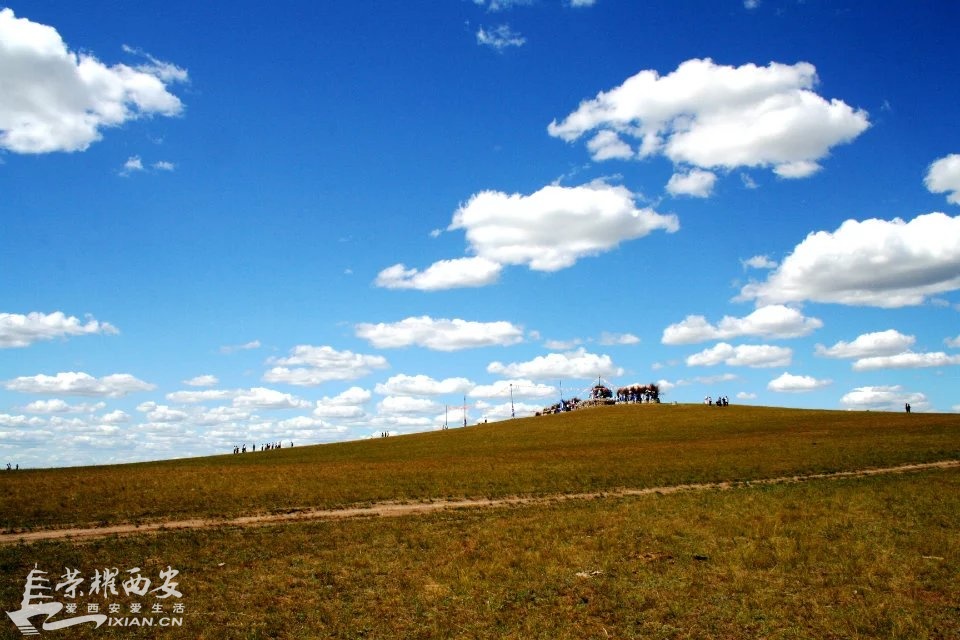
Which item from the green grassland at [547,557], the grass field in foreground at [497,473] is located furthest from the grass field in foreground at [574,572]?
the grass field in foreground at [497,473]

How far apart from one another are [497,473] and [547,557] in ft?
78.2

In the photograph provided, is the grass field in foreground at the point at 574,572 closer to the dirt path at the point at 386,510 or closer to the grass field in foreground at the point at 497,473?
the dirt path at the point at 386,510

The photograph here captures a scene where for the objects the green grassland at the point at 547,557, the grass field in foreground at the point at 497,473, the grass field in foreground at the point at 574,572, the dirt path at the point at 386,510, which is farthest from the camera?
the grass field in foreground at the point at 497,473

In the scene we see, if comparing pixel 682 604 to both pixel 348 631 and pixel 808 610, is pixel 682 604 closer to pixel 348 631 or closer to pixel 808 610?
pixel 808 610

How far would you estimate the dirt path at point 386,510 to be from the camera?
24547 millimetres

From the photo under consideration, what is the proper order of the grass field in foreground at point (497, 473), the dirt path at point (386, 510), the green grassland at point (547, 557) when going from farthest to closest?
the grass field in foreground at point (497, 473), the dirt path at point (386, 510), the green grassland at point (547, 557)

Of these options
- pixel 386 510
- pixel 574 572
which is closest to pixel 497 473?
pixel 386 510

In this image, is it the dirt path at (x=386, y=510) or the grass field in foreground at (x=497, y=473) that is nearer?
the dirt path at (x=386, y=510)

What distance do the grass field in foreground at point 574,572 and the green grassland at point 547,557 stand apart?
0.07 meters

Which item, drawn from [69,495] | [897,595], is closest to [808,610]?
[897,595]

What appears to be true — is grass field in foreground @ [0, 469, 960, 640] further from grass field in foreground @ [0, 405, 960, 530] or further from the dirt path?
grass field in foreground @ [0, 405, 960, 530]

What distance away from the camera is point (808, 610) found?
13555 mm

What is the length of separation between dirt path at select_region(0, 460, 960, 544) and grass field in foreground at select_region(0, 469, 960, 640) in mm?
1795

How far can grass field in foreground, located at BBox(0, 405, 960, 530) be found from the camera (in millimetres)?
31641
